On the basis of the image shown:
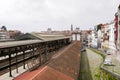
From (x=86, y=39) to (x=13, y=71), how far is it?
337 feet

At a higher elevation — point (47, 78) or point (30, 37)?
point (30, 37)

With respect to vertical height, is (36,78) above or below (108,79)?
above

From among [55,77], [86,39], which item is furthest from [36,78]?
[86,39]

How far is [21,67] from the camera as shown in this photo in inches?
639

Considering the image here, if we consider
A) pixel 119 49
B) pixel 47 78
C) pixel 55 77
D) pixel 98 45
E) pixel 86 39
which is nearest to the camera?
pixel 47 78

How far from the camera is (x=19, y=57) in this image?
64.3 feet

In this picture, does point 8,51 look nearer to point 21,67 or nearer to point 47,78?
point 47,78

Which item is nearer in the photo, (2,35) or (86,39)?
(2,35)

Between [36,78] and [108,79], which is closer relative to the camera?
[36,78]

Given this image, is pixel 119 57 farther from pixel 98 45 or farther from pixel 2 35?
pixel 2 35

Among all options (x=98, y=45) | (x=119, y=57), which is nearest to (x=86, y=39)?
(x=98, y=45)

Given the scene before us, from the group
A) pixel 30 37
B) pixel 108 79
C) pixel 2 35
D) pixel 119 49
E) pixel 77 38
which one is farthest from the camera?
pixel 2 35

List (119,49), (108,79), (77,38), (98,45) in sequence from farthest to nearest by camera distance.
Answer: (98,45), (77,38), (119,49), (108,79)

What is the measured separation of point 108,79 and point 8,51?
33.7 feet
